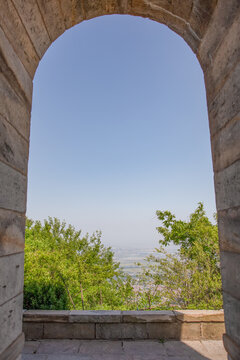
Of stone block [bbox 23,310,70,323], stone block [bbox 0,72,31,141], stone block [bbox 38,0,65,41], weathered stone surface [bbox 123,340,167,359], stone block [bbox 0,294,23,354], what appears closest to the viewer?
stone block [bbox 0,294,23,354]

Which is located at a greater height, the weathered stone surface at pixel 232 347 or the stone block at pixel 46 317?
the weathered stone surface at pixel 232 347

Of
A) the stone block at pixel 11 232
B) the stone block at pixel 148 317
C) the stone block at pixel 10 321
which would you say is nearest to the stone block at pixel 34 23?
the stone block at pixel 11 232

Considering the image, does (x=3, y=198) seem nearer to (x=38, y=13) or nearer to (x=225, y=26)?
(x=38, y=13)

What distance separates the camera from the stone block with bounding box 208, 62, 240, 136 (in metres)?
1.41

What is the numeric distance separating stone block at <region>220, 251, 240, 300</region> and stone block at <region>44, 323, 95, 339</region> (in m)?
2.87

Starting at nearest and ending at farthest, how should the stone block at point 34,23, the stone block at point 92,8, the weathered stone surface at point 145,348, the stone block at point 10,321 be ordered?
1. the stone block at point 10,321
2. the stone block at point 34,23
3. the stone block at point 92,8
4. the weathered stone surface at point 145,348

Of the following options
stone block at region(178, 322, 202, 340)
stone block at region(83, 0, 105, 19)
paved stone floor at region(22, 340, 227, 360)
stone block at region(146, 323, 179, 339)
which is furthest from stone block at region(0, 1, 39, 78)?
stone block at region(178, 322, 202, 340)

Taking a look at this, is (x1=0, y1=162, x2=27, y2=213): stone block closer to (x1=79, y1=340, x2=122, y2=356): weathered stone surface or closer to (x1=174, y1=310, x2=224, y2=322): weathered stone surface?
(x1=79, y1=340, x2=122, y2=356): weathered stone surface

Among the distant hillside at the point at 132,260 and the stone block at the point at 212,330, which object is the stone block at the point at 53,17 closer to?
the stone block at the point at 212,330

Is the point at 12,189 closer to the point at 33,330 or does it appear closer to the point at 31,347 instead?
the point at 31,347

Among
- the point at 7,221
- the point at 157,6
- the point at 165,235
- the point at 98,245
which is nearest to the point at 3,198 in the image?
the point at 7,221

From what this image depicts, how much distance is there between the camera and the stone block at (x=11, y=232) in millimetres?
1380

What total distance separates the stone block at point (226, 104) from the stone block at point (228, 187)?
0.33 meters

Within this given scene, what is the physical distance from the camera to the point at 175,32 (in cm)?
230
